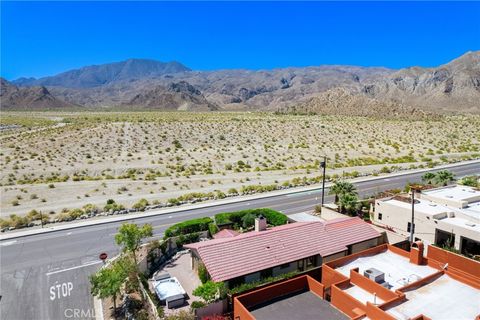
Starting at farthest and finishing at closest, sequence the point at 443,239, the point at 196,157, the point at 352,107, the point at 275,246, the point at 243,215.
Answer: the point at 352,107, the point at 196,157, the point at 243,215, the point at 443,239, the point at 275,246

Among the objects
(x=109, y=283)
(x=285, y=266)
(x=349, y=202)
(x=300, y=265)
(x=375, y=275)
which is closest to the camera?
(x=109, y=283)

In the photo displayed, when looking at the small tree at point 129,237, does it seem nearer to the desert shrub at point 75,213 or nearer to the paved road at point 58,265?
the paved road at point 58,265

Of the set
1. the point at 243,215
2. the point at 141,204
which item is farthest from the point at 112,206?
the point at 243,215

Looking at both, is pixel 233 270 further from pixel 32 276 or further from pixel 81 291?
pixel 32 276

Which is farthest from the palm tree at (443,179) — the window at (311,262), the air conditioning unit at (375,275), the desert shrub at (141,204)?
the desert shrub at (141,204)

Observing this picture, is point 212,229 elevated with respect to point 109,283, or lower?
lower

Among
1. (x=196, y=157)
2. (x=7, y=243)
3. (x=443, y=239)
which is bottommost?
(x=7, y=243)

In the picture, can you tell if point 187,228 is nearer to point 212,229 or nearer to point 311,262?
point 212,229

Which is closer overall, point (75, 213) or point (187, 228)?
point (187, 228)
